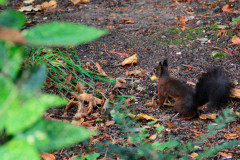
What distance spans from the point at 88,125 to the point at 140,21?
259 centimetres

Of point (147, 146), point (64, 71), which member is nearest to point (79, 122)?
point (64, 71)

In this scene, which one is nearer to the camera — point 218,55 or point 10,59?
point 10,59

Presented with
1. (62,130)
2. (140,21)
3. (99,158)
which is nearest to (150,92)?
(99,158)

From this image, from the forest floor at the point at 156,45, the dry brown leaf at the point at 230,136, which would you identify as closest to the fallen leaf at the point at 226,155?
the forest floor at the point at 156,45

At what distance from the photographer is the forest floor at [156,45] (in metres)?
2.88

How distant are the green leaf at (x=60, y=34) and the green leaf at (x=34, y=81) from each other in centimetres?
6

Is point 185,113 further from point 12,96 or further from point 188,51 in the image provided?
point 12,96

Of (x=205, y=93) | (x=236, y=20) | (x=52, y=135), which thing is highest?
(x=52, y=135)

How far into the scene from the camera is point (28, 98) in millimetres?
590

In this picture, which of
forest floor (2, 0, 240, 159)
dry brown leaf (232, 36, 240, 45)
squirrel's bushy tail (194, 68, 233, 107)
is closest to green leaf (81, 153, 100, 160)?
forest floor (2, 0, 240, 159)

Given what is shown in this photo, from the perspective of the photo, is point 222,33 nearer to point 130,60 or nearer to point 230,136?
point 130,60

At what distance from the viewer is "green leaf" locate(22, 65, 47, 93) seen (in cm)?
60

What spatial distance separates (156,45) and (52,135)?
376 cm

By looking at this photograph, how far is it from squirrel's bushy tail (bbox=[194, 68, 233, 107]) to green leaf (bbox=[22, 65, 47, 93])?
241 centimetres
